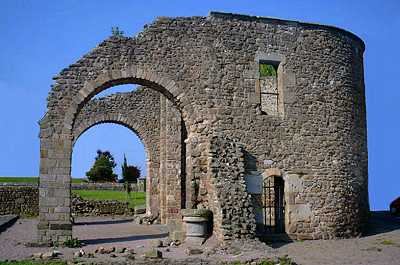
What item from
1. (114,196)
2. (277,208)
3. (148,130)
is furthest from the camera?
(114,196)

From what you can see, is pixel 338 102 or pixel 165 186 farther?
pixel 165 186

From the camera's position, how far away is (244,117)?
14469 mm

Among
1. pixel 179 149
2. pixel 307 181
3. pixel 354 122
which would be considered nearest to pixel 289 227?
pixel 307 181

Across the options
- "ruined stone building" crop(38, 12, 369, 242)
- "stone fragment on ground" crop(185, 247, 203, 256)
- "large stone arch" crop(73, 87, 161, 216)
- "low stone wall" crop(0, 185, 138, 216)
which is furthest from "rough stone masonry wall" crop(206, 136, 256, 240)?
"low stone wall" crop(0, 185, 138, 216)

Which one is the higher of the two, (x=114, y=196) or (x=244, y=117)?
(x=244, y=117)

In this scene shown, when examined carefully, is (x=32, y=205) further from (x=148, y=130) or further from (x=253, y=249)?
(x=253, y=249)

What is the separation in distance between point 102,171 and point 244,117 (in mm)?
33311

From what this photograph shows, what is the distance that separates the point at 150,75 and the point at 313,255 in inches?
249

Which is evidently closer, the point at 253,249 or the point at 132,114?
the point at 253,249

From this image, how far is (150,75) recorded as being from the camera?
1422 centimetres

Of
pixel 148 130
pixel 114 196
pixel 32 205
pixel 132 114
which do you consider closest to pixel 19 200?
pixel 32 205

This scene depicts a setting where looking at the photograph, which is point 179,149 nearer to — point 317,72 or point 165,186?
point 165,186

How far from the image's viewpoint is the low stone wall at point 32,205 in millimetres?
27031

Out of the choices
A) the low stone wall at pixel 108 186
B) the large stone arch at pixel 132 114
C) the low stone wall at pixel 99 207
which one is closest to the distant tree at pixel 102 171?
the low stone wall at pixel 108 186
